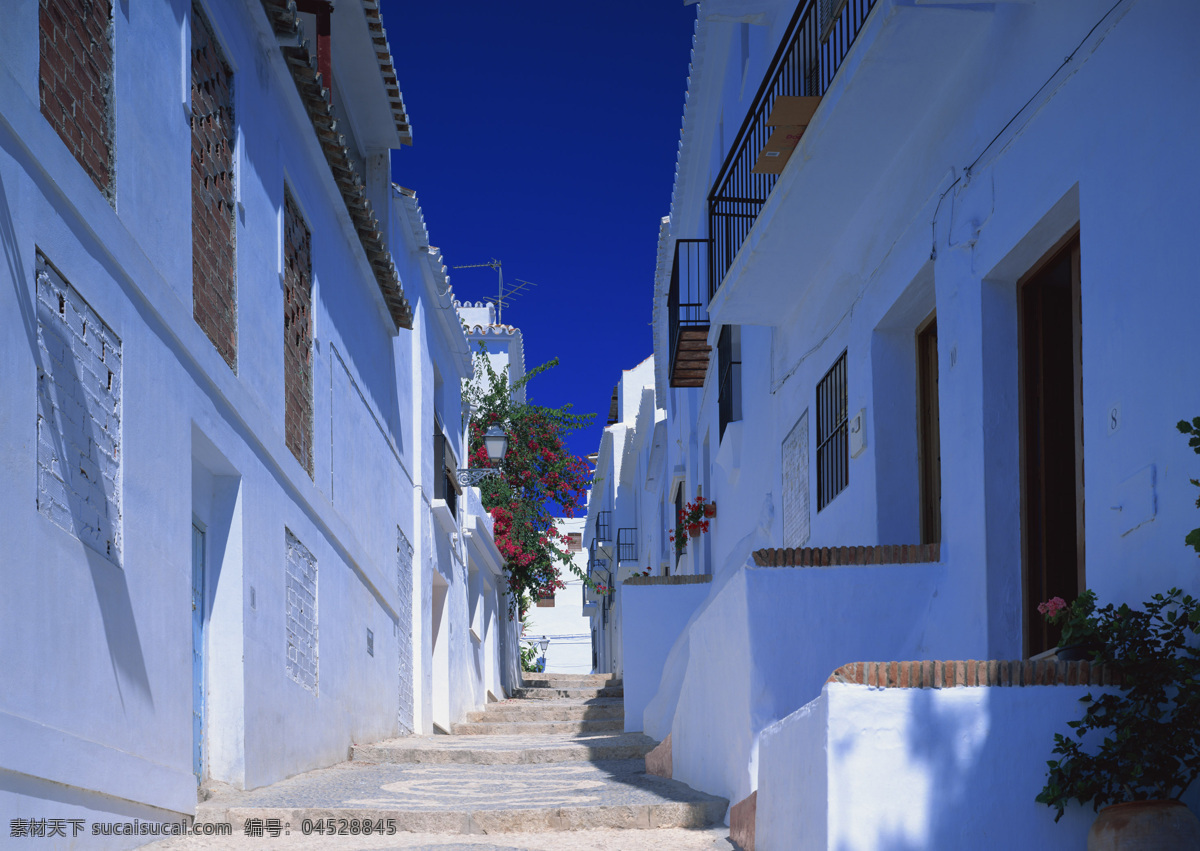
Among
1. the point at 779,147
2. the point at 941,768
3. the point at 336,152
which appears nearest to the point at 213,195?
the point at 336,152

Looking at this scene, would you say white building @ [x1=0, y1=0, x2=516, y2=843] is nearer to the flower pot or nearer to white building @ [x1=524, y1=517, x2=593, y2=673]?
the flower pot

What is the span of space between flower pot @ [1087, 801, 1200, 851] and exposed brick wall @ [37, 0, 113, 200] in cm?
444

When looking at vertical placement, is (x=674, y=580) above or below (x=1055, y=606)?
below

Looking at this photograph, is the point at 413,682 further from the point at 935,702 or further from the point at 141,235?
the point at 935,702

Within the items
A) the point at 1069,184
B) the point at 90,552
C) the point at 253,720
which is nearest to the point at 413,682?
the point at 253,720

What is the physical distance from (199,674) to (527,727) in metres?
6.90

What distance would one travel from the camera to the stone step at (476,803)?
608 centimetres

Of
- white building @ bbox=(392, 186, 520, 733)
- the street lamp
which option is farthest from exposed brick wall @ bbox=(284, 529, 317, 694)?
the street lamp

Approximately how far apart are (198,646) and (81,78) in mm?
3168

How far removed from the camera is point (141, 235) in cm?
575

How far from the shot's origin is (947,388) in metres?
6.49

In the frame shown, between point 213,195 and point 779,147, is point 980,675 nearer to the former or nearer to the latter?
point 779,147

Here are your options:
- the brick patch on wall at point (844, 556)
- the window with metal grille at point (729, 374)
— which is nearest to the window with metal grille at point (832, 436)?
the brick patch on wall at point (844, 556)

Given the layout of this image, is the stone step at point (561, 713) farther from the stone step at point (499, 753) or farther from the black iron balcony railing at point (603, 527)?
the black iron balcony railing at point (603, 527)
